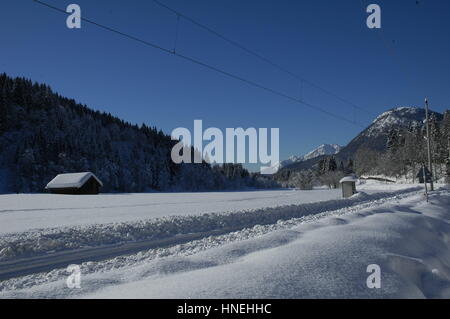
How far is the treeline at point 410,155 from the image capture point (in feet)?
300

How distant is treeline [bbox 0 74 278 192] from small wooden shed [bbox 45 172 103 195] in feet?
110

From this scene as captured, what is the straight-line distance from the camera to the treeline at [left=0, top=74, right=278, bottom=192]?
293ft

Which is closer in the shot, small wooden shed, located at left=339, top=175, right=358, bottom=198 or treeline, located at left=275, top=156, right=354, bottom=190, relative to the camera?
small wooden shed, located at left=339, top=175, right=358, bottom=198

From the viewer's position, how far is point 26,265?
8266mm

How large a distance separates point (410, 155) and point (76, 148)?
101517mm

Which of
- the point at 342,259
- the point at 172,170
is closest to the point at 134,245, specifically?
the point at 342,259

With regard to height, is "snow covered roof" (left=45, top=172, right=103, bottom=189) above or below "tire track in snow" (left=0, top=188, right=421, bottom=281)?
above

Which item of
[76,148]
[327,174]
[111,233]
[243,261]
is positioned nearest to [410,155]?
[327,174]

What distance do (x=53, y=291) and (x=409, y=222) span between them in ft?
36.6

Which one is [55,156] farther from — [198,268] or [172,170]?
[198,268]

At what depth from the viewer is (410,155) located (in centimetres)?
10212

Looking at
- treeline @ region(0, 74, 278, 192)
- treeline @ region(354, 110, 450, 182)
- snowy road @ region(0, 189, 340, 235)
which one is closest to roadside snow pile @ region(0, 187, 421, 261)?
snowy road @ region(0, 189, 340, 235)

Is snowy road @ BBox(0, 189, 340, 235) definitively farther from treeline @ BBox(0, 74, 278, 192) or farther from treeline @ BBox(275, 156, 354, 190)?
treeline @ BBox(275, 156, 354, 190)

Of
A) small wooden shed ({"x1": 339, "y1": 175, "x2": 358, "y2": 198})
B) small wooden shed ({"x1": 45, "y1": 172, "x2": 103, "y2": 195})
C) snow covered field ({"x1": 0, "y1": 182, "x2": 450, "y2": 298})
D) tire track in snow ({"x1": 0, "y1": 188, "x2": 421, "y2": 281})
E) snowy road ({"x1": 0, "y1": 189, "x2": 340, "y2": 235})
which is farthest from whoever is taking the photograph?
small wooden shed ({"x1": 45, "y1": 172, "x2": 103, "y2": 195})
